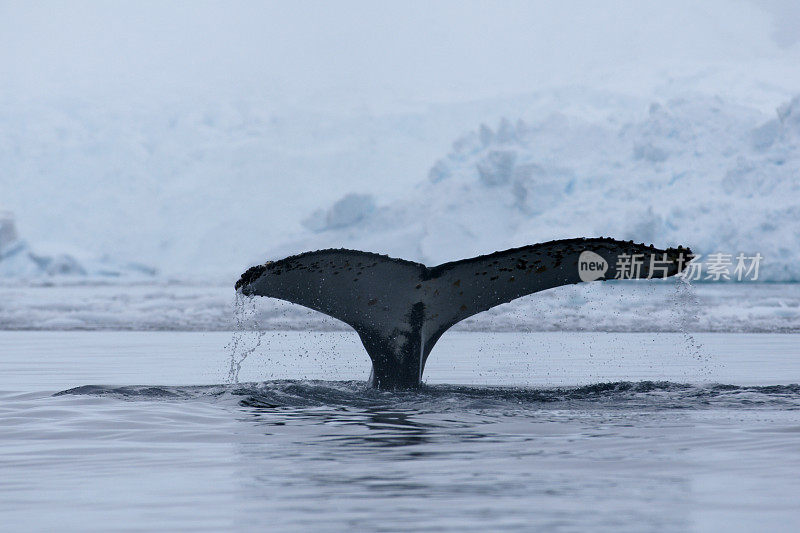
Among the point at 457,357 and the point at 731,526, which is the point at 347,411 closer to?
the point at 731,526

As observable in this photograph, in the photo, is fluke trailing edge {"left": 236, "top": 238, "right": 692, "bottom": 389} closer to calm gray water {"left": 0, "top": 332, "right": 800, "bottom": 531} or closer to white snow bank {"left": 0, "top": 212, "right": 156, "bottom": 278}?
calm gray water {"left": 0, "top": 332, "right": 800, "bottom": 531}

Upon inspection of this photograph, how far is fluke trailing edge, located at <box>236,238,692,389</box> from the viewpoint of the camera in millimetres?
7281

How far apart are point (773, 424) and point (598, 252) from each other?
1412mm

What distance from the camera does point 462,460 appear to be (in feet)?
18.4

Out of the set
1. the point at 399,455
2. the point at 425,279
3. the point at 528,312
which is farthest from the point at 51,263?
the point at 399,455

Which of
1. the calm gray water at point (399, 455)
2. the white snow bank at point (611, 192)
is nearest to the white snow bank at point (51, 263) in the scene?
the white snow bank at point (611, 192)

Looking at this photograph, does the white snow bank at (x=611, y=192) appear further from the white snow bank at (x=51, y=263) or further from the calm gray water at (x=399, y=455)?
the calm gray water at (x=399, y=455)

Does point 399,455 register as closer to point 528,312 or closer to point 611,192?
point 528,312

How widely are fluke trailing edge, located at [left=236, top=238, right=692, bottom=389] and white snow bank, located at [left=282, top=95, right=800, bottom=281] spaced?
2733cm

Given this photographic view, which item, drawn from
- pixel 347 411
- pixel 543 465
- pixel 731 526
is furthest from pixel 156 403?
pixel 731 526

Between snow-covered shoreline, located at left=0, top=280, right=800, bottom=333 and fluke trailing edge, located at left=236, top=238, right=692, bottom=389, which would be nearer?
fluke trailing edge, located at left=236, top=238, right=692, bottom=389

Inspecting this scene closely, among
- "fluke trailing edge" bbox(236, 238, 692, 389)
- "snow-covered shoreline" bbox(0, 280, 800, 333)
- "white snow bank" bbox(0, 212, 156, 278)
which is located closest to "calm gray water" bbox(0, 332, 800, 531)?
"fluke trailing edge" bbox(236, 238, 692, 389)

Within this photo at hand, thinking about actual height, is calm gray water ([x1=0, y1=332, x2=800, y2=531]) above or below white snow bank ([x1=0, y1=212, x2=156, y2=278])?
below

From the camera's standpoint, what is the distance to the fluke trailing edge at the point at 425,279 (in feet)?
23.9
